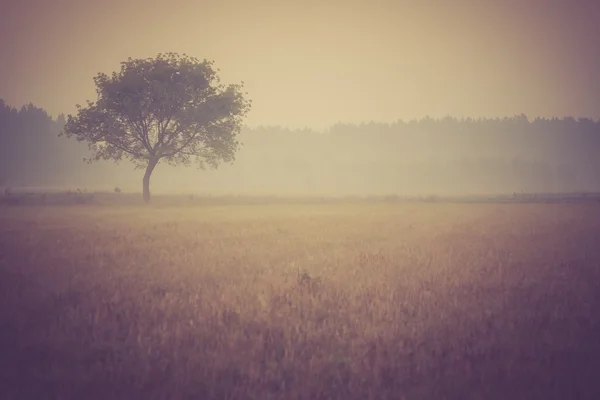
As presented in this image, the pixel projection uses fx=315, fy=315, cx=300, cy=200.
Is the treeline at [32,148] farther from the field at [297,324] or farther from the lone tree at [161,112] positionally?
the field at [297,324]

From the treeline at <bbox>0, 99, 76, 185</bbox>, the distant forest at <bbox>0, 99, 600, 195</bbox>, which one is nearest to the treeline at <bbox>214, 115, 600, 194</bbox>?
the distant forest at <bbox>0, 99, 600, 195</bbox>

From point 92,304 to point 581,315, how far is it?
882 cm

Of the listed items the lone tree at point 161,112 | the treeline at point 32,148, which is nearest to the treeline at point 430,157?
the lone tree at point 161,112

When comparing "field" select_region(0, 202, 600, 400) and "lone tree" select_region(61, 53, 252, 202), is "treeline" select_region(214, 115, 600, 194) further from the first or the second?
"field" select_region(0, 202, 600, 400)

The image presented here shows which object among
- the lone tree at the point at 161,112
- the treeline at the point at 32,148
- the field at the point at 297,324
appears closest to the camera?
the field at the point at 297,324

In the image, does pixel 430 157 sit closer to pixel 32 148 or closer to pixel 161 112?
pixel 161 112

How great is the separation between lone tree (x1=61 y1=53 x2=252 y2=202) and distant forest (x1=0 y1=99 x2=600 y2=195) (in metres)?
48.0

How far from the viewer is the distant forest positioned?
10031cm

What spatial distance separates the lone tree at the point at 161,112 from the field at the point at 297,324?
2500cm

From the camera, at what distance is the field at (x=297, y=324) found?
3.62 m

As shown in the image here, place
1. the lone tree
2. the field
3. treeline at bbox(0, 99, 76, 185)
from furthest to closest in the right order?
treeline at bbox(0, 99, 76, 185)
the lone tree
the field

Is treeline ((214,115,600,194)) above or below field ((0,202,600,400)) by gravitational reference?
above

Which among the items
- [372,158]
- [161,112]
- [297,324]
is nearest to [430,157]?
[372,158]

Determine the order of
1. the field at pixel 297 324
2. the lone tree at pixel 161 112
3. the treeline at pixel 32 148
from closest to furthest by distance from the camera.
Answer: the field at pixel 297 324 < the lone tree at pixel 161 112 < the treeline at pixel 32 148
